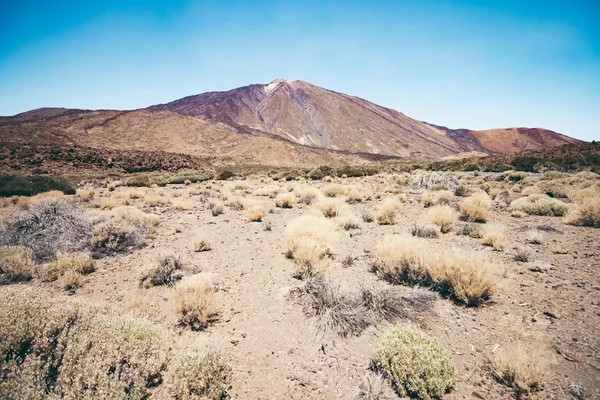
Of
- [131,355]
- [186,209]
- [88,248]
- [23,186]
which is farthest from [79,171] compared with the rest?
[131,355]

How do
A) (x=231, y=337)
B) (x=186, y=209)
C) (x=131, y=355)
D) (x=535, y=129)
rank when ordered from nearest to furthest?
(x=131, y=355) → (x=231, y=337) → (x=186, y=209) → (x=535, y=129)

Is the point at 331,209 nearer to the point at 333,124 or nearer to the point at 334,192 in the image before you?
the point at 334,192

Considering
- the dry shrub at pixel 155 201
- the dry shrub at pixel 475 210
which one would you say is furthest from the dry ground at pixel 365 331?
the dry shrub at pixel 155 201

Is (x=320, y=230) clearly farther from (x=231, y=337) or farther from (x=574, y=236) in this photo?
(x=574, y=236)

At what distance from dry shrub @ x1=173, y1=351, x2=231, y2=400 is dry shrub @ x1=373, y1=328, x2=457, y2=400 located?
1.68 metres

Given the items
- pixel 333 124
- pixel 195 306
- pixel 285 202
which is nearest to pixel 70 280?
pixel 195 306

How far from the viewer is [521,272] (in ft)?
16.0

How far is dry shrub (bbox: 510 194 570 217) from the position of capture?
8664 mm

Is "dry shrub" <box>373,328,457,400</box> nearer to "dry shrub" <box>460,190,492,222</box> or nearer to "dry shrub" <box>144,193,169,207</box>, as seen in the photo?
"dry shrub" <box>460,190,492,222</box>

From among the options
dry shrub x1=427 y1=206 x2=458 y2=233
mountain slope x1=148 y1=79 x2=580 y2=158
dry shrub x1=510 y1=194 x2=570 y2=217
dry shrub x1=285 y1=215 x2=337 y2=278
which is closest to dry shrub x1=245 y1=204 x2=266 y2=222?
dry shrub x1=285 y1=215 x2=337 y2=278

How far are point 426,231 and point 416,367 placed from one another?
507 centimetres

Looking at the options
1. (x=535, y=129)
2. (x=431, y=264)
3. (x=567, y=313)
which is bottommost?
(x=567, y=313)

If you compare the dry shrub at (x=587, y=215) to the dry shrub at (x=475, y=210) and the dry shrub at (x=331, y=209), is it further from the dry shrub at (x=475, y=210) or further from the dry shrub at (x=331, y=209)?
the dry shrub at (x=331, y=209)

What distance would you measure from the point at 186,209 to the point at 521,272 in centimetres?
1144
